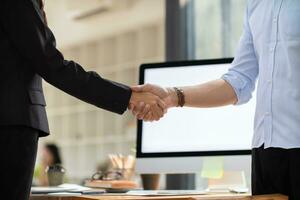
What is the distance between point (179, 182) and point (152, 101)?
144 centimetres

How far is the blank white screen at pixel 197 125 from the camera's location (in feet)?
7.00

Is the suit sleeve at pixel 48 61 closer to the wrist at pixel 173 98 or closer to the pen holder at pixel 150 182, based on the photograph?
the wrist at pixel 173 98

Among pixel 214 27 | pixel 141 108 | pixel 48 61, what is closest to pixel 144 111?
pixel 141 108

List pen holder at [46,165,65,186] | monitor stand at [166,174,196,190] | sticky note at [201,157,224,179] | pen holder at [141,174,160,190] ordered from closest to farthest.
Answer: sticky note at [201,157,224,179] → pen holder at [46,165,65,186] → pen holder at [141,174,160,190] → monitor stand at [166,174,196,190]

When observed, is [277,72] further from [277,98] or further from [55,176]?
[55,176]

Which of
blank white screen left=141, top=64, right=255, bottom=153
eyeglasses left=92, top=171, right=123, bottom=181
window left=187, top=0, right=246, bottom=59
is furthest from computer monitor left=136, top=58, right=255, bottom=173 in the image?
window left=187, top=0, right=246, bottom=59

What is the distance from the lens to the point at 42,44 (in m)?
1.51

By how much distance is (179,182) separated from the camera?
328 cm

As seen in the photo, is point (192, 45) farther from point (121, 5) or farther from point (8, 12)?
point (121, 5)

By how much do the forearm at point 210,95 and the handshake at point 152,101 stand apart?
0.02 meters

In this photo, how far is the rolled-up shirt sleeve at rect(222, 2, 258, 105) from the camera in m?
1.75

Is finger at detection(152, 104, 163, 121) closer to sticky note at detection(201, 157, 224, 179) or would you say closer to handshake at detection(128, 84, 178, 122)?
handshake at detection(128, 84, 178, 122)

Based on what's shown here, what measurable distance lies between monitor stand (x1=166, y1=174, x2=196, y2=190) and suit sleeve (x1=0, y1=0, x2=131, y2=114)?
5.52ft

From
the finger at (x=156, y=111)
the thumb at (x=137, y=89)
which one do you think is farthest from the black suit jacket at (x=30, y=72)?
the finger at (x=156, y=111)
